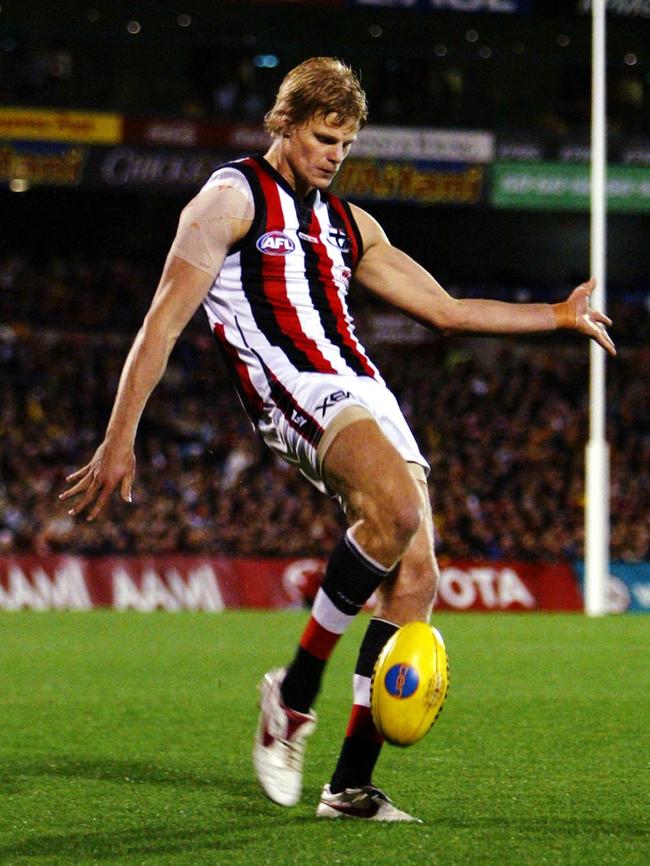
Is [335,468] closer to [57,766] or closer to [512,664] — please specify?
[57,766]

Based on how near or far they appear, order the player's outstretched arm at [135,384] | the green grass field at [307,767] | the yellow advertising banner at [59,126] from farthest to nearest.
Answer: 1. the yellow advertising banner at [59,126]
2. the player's outstretched arm at [135,384]
3. the green grass field at [307,767]

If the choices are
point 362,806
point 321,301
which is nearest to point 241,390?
point 321,301

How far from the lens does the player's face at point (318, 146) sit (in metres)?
4.36

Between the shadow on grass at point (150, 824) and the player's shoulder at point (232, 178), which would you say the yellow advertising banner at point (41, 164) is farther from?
the player's shoulder at point (232, 178)

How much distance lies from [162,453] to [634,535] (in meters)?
6.94

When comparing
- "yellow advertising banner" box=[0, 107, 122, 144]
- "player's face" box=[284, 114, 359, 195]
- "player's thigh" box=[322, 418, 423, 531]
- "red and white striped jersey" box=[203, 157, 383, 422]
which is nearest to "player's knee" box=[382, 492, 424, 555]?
"player's thigh" box=[322, 418, 423, 531]

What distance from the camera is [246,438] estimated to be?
902 inches

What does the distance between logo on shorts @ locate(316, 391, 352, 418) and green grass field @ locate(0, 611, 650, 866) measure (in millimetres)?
1133

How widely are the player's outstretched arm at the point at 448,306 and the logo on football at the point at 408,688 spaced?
1.08m

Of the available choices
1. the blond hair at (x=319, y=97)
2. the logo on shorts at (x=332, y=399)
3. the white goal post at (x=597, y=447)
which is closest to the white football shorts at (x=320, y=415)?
the logo on shorts at (x=332, y=399)

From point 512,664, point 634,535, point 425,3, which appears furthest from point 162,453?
point 512,664

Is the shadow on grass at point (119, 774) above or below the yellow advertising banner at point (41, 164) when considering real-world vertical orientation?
below

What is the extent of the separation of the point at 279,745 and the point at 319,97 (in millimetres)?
1820

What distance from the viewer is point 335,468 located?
4.11 meters
